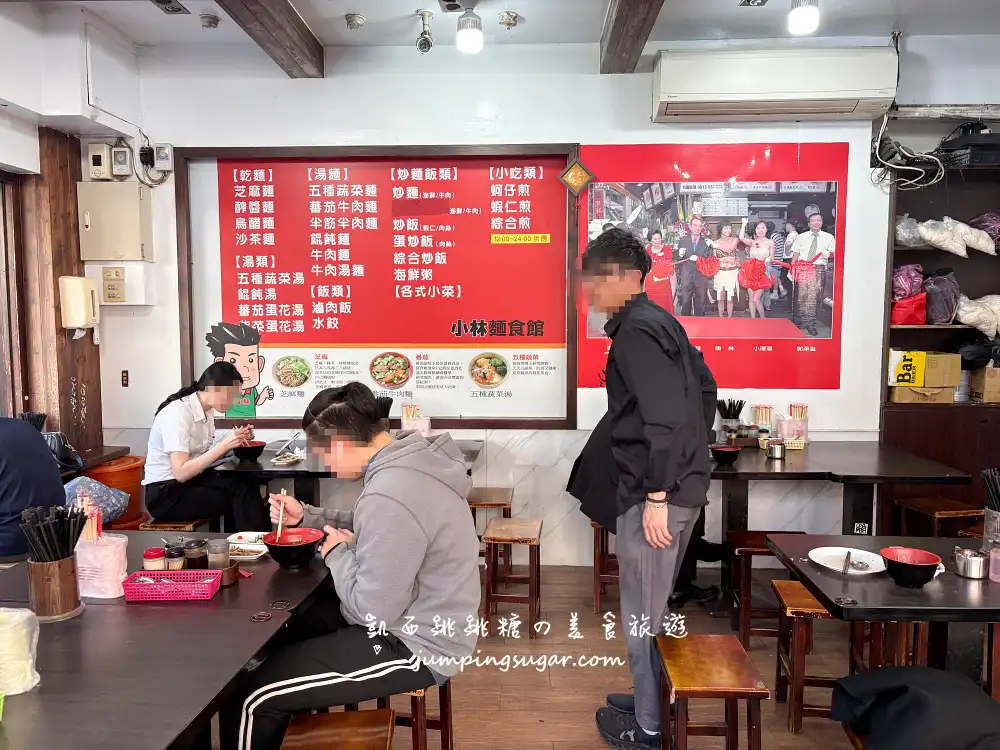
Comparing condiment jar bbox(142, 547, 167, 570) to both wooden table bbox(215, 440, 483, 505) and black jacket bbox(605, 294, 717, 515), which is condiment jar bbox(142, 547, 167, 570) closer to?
wooden table bbox(215, 440, 483, 505)

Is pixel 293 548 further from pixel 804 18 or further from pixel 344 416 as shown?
pixel 804 18

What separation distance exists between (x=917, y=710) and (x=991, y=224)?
3.53 meters

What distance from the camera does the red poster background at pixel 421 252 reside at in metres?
4.21

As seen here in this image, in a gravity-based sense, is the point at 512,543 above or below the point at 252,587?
below

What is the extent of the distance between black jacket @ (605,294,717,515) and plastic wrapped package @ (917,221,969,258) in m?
2.47

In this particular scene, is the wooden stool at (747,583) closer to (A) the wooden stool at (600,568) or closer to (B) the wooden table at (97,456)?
(A) the wooden stool at (600,568)

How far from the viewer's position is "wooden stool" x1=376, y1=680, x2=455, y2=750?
201 centimetres

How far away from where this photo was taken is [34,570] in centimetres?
170

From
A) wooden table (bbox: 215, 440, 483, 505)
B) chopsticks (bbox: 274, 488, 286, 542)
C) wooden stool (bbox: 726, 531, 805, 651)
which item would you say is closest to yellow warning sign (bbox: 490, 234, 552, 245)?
wooden table (bbox: 215, 440, 483, 505)

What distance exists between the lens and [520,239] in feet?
13.9

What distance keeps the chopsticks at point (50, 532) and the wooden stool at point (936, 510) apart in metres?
3.58

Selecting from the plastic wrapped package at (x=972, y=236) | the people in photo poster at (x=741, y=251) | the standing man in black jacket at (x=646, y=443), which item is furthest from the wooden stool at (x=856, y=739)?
the plastic wrapped package at (x=972, y=236)

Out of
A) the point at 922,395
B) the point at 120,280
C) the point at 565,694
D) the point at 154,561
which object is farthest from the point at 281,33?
the point at 922,395

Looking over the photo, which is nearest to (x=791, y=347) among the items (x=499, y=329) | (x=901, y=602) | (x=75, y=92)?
(x=499, y=329)
